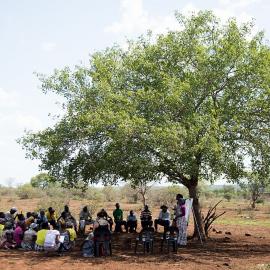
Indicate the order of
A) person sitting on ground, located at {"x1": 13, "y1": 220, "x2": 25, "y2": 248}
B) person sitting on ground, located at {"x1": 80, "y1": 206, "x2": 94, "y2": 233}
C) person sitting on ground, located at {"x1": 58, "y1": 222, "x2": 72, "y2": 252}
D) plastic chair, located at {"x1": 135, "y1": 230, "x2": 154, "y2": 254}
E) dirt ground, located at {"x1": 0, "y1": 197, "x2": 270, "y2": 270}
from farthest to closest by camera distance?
person sitting on ground, located at {"x1": 80, "y1": 206, "x2": 94, "y2": 233} → person sitting on ground, located at {"x1": 13, "y1": 220, "x2": 25, "y2": 248} → plastic chair, located at {"x1": 135, "y1": 230, "x2": 154, "y2": 254} → person sitting on ground, located at {"x1": 58, "y1": 222, "x2": 72, "y2": 252} → dirt ground, located at {"x1": 0, "y1": 197, "x2": 270, "y2": 270}

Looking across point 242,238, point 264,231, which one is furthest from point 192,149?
point 264,231

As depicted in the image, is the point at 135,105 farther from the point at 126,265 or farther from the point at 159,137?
the point at 126,265

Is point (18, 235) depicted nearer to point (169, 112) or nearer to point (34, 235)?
point (34, 235)

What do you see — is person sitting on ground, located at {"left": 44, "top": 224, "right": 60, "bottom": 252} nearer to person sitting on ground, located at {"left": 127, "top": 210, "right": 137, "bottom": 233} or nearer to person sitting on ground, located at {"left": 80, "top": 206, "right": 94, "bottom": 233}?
person sitting on ground, located at {"left": 80, "top": 206, "right": 94, "bottom": 233}

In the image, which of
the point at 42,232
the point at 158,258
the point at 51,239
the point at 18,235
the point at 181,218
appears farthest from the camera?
the point at 181,218

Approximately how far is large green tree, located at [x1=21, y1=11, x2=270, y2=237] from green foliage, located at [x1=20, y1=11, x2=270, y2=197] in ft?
0.13

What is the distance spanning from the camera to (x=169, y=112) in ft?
59.0

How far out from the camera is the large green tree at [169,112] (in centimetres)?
1719

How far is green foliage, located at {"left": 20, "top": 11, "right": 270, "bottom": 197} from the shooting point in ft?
56.4

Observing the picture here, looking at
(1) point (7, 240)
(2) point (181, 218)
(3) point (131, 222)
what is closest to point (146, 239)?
(2) point (181, 218)

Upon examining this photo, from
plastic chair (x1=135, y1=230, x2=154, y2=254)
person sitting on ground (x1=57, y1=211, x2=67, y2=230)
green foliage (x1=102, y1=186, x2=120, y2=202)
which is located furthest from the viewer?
green foliage (x1=102, y1=186, x2=120, y2=202)

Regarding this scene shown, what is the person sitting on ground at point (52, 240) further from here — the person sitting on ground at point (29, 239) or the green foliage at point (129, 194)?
the green foliage at point (129, 194)

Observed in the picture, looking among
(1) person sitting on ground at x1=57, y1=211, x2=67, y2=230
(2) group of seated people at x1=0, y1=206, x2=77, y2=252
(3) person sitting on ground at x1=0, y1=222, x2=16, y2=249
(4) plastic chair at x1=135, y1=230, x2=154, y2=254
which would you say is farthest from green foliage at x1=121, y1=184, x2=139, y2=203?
(4) plastic chair at x1=135, y1=230, x2=154, y2=254

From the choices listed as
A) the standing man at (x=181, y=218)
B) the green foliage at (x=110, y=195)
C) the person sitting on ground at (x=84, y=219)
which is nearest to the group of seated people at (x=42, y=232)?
the standing man at (x=181, y=218)
